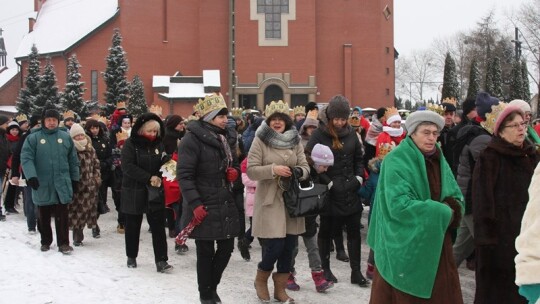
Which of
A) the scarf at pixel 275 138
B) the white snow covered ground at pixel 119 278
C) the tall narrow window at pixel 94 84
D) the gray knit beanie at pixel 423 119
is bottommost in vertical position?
the white snow covered ground at pixel 119 278

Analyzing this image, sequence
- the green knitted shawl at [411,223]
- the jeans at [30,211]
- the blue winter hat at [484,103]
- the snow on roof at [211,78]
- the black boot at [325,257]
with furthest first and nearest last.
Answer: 1. the snow on roof at [211,78]
2. the jeans at [30,211]
3. the black boot at [325,257]
4. the blue winter hat at [484,103]
5. the green knitted shawl at [411,223]

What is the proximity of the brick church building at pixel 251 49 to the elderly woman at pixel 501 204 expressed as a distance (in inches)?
1654

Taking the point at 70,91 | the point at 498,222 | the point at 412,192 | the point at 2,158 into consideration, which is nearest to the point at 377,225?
the point at 412,192

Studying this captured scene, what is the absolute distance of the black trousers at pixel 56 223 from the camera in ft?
30.4

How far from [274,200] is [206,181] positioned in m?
0.76

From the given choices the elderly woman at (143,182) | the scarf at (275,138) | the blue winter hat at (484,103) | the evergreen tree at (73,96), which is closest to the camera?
the scarf at (275,138)

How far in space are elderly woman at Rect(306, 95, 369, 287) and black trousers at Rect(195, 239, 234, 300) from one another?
4.99 ft

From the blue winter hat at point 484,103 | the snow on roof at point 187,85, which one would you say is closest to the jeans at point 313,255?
the blue winter hat at point 484,103

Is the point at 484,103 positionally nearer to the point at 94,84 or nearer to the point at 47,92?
the point at 47,92

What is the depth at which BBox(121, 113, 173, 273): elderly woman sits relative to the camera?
821cm

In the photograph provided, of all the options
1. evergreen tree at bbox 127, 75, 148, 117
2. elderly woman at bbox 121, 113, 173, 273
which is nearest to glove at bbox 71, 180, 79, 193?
elderly woman at bbox 121, 113, 173, 273

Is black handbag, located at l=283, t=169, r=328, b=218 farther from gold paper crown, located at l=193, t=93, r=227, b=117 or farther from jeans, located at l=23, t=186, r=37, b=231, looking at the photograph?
jeans, located at l=23, t=186, r=37, b=231

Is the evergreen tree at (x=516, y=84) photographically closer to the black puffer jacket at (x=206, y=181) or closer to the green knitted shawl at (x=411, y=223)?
the black puffer jacket at (x=206, y=181)

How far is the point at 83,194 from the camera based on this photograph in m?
10.2
